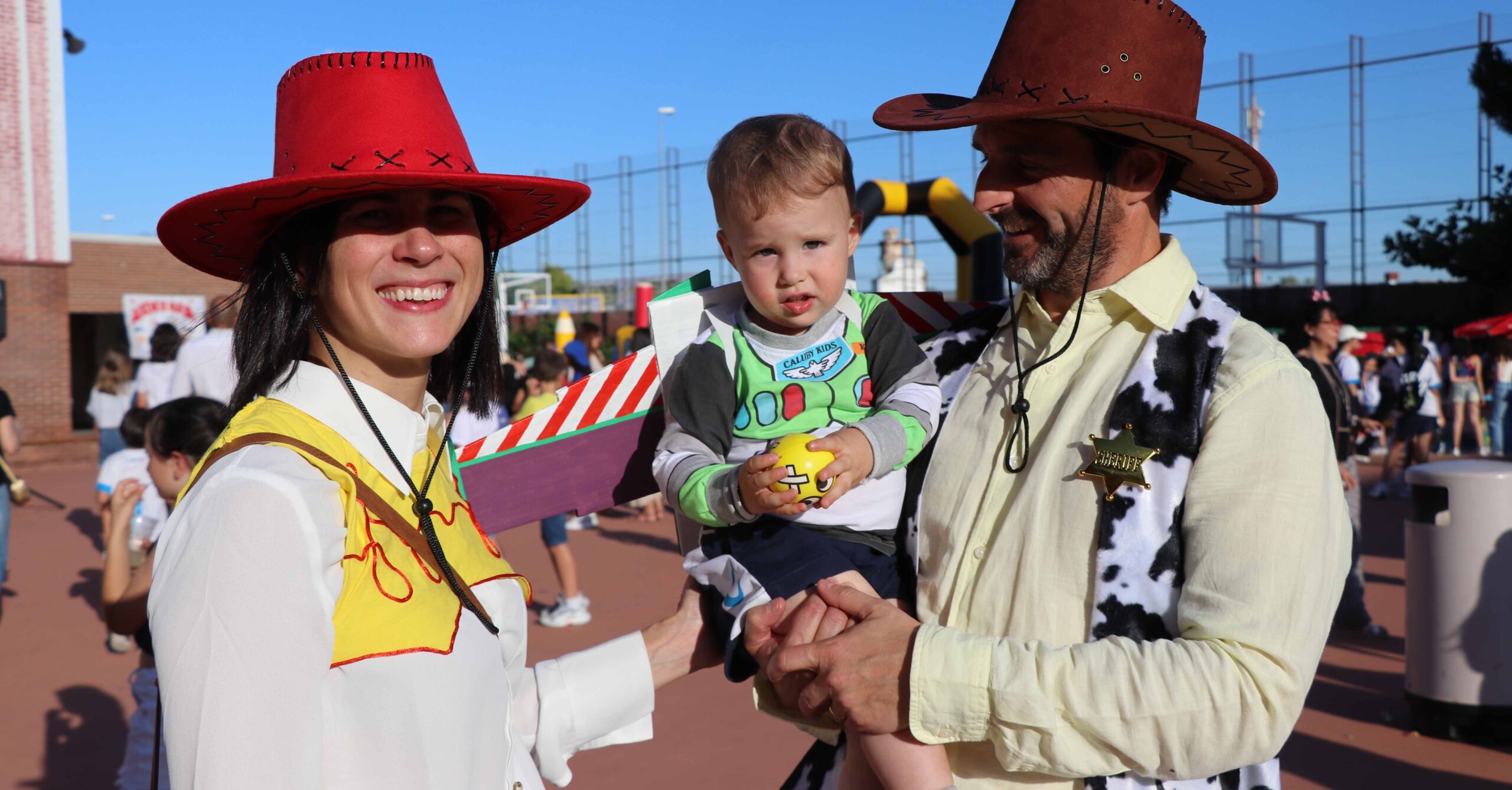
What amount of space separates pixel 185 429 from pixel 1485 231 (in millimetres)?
18419

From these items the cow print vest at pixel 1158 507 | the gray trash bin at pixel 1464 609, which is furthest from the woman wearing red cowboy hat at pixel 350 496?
the gray trash bin at pixel 1464 609

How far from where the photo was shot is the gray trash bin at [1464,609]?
18.2 feet

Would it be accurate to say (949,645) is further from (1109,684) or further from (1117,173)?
(1117,173)

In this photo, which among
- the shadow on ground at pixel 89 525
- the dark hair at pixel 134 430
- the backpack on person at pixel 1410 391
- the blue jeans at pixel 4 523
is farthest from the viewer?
the backpack on person at pixel 1410 391

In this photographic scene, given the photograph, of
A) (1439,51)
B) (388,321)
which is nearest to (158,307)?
(388,321)

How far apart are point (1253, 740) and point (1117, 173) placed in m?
1.10

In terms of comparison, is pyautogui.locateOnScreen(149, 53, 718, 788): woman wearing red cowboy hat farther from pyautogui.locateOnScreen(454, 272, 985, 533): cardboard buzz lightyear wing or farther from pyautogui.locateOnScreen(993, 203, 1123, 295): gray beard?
pyautogui.locateOnScreen(993, 203, 1123, 295): gray beard

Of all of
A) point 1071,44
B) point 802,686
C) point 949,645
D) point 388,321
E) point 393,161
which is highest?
point 1071,44

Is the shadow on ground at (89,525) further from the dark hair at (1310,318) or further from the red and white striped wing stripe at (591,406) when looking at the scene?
the dark hair at (1310,318)

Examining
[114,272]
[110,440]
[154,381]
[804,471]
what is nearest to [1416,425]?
[804,471]

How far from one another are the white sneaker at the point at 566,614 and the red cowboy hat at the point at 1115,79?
6212 mm

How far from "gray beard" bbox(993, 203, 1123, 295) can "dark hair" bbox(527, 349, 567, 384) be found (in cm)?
755

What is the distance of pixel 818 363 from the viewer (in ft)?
8.16

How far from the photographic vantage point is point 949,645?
6.13 feet
